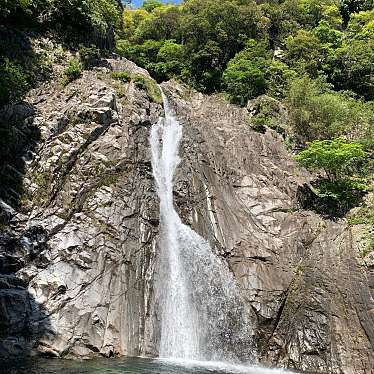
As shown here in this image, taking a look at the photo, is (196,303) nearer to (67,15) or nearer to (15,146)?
(15,146)

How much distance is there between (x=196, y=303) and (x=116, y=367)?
222 inches

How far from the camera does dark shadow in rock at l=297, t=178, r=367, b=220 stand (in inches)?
920

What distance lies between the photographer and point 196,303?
18.0 meters

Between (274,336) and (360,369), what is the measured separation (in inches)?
142

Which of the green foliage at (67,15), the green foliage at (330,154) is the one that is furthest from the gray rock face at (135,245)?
the green foliage at (67,15)

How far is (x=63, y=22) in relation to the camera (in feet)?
100

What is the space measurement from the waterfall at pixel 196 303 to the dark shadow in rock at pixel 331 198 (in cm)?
738

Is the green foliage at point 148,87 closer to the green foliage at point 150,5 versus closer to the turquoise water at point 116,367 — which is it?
the turquoise water at point 116,367

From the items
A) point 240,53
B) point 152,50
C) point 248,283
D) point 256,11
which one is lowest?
point 248,283

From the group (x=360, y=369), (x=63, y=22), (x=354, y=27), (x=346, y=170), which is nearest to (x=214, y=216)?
(x=360, y=369)

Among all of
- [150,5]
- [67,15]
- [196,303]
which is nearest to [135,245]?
[196,303]

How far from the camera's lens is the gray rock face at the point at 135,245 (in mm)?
15852

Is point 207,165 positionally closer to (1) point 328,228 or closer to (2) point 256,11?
(1) point 328,228

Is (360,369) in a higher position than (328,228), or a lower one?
lower
